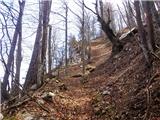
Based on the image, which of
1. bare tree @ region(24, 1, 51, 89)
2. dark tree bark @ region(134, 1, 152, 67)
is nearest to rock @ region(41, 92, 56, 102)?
bare tree @ region(24, 1, 51, 89)

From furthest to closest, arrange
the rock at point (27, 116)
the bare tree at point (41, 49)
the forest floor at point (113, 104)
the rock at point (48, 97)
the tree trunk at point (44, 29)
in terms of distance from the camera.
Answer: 1. the tree trunk at point (44, 29)
2. the bare tree at point (41, 49)
3. the rock at point (48, 97)
4. the rock at point (27, 116)
5. the forest floor at point (113, 104)

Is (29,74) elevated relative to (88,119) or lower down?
elevated

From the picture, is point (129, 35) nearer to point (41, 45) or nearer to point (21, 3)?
point (41, 45)

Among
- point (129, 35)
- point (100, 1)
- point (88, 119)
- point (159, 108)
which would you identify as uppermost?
point (100, 1)

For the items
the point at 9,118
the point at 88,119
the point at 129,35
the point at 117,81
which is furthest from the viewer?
the point at 129,35

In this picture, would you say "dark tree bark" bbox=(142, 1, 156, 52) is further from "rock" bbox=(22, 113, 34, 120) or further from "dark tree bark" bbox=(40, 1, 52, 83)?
"dark tree bark" bbox=(40, 1, 52, 83)

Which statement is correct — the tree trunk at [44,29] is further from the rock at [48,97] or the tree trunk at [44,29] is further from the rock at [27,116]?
the rock at [27,116]

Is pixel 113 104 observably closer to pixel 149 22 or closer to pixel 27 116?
pixel 27 116

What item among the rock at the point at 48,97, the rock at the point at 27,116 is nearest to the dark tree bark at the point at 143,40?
the rock at the point at 48,97

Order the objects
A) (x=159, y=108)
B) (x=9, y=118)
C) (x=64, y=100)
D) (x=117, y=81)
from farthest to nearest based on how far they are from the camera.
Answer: (x=117, y=81) → (x=64, y=100) → (x=9, y=118) → (x=159, y=108)

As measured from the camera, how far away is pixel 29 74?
51.3ft

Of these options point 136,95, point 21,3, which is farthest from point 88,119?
point 21,3

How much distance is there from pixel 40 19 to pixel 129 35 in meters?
8.64

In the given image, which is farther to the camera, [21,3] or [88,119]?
[21,3]
